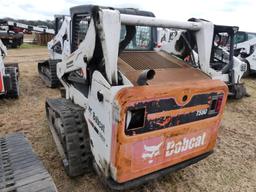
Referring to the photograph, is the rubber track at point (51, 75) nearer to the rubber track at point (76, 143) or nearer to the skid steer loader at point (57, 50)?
the skid steer loader at point (57, 50)

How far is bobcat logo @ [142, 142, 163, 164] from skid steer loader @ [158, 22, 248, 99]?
3.74 feet

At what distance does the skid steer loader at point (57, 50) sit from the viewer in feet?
25.5

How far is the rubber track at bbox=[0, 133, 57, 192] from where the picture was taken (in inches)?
91.4

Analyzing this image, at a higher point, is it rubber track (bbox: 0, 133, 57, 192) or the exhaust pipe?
the exhaust pipe

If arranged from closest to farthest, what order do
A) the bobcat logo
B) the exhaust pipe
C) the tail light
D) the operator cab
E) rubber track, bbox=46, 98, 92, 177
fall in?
1. the exhaust pipe
2. the bobcat logo
3. the tail light
4. rubber track, bbox=46, 98, 92, 177
5. the operator cab

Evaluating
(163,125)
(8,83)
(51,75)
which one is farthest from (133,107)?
(51,75)

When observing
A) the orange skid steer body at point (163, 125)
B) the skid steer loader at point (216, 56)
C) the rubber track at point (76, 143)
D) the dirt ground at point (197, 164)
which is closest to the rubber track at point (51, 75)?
the dirt ground at point (197, 164)

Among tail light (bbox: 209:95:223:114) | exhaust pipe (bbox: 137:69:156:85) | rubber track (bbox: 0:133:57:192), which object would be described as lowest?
rubber track (bbox: 0:133:57:192)

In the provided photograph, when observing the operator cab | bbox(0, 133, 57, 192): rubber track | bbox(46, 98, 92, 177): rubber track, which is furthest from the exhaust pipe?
the operator cab

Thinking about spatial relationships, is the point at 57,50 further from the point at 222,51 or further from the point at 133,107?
the point at 133,107

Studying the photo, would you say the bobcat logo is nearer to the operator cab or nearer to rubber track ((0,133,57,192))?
rubber track ((0,133,57,192))

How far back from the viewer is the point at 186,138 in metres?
2.95

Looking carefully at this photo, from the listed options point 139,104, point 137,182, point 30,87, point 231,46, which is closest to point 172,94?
point 139,104

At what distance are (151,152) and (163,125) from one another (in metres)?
0.30
